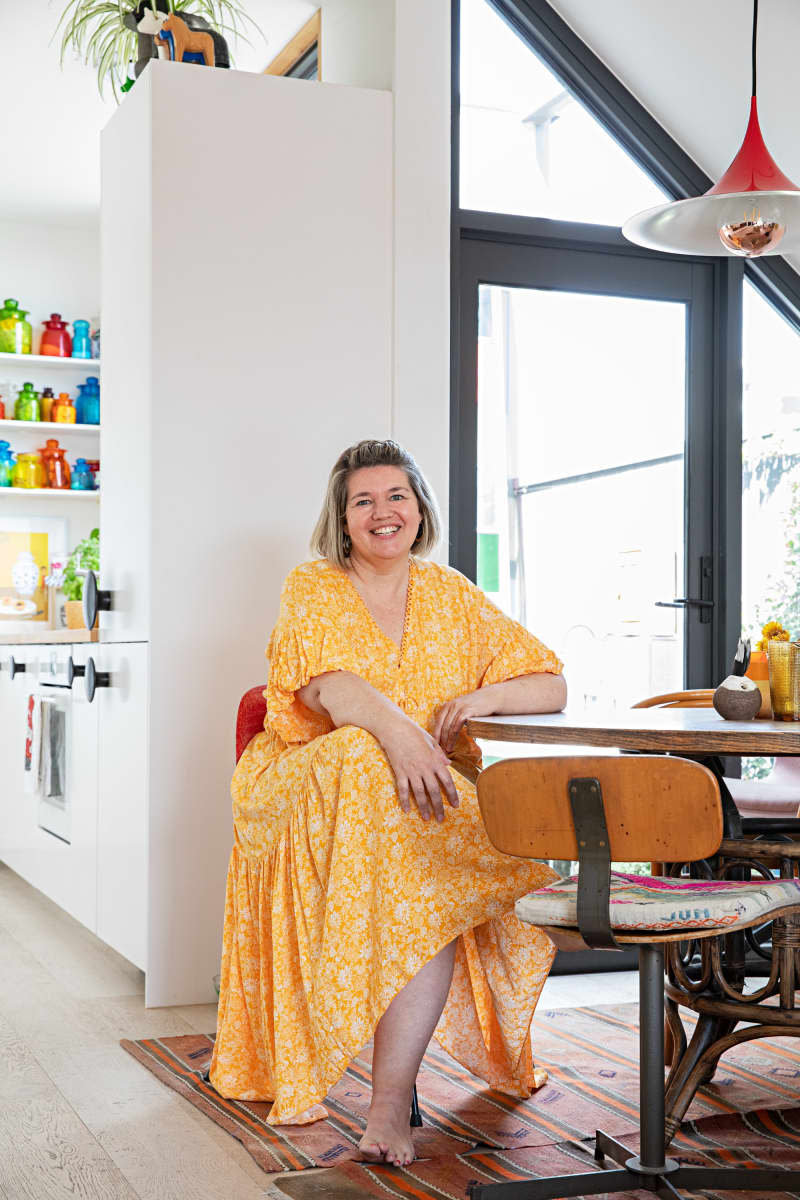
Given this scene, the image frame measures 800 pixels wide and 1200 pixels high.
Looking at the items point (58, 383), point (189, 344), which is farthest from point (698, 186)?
point (58, 383)

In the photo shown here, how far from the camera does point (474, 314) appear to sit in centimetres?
376

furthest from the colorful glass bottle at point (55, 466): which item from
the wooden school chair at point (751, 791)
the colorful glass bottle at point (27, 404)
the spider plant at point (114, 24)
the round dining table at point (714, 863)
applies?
the round dining table at point (714, 863)

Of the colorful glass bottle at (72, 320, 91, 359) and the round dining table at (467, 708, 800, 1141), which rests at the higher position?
the colorful glass bottle at (72, 320, 91, 359)

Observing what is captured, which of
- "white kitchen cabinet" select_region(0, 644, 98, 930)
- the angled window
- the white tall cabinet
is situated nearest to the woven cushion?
the white tall cabinet

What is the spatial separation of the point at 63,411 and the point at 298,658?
409 centimetres

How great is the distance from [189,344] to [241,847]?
4.21ft

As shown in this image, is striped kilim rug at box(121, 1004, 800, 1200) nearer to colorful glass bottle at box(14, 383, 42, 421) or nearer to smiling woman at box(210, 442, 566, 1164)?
smiling woman at box(210, 442, 566, 1164)

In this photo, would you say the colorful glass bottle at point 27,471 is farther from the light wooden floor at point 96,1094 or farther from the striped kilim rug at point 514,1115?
the striped kilim rug at point 514,1115

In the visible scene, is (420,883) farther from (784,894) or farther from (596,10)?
(596,10)

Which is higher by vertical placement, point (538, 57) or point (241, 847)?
point (538, 57)

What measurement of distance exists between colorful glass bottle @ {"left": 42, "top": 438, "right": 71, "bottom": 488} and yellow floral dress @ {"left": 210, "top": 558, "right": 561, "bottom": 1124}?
3.85m

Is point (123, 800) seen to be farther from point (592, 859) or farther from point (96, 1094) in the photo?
point (592, 859)

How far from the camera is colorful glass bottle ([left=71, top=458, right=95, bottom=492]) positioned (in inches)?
250

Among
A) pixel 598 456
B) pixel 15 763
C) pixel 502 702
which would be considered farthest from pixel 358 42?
pixel 15 763
